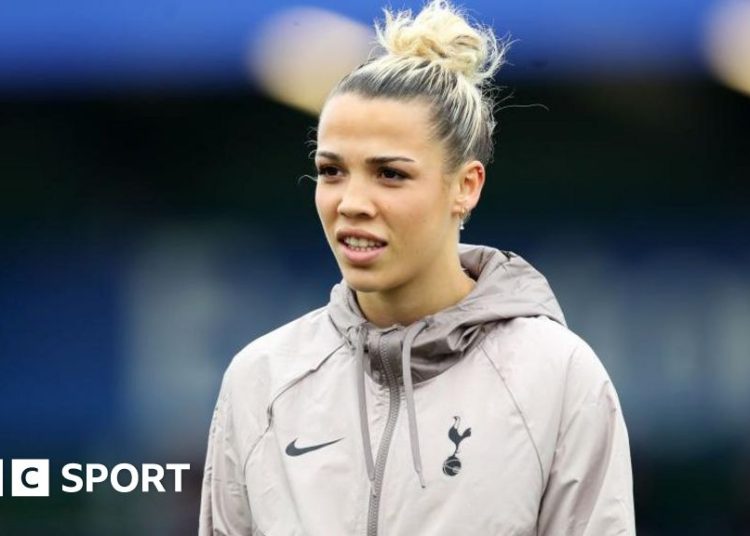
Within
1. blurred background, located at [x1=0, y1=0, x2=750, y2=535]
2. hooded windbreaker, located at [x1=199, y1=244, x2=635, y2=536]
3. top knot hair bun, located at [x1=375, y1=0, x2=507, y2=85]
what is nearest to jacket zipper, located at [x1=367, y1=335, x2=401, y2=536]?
hooded windbreaker, located at [x1=199, y1=244, x2=635, y2=536]

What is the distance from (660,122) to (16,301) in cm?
181

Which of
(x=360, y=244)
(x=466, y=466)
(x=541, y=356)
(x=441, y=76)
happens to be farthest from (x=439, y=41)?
(x=466, y=466)

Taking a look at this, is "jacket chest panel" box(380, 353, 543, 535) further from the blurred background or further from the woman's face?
the blurred background

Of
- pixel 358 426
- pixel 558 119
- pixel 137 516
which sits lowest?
pixel 358 426

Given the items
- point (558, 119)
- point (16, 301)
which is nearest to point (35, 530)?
point (16, 301)

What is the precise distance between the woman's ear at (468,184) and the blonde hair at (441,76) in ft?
0.04

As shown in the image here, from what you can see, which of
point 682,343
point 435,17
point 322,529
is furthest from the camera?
point 682,343

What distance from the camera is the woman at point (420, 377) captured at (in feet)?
6.33

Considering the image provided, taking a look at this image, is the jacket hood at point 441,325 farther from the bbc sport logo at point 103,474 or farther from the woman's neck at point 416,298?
the bbc sport logo at point 103,474

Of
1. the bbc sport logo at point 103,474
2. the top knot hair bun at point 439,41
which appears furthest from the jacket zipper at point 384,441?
the bbc sport logo at point 103,474

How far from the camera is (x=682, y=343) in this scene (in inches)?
157

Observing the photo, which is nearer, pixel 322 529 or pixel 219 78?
pixel 322 529

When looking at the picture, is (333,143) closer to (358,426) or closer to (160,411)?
(358,426)

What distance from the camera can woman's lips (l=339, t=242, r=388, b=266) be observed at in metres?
1.95
